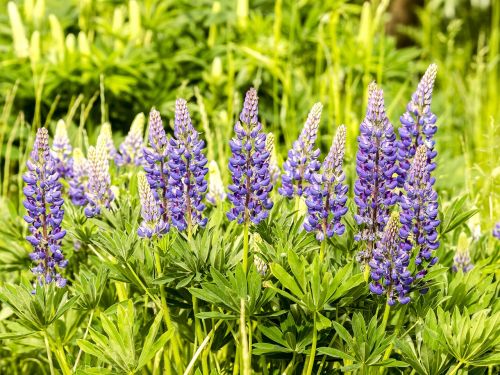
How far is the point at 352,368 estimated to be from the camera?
81.9 inches

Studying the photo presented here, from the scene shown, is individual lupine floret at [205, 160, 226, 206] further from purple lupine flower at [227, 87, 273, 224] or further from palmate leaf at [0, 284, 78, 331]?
palmate leaf at [0, 284, 78, 331]

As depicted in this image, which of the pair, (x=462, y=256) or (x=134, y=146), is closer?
(x=462, y=256)

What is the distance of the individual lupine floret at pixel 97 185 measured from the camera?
2619 millimetres

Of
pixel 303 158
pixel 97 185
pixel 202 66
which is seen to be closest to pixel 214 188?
pixel 97 185

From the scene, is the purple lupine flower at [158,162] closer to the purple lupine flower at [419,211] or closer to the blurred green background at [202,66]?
the purple lupine flower at [419,211]

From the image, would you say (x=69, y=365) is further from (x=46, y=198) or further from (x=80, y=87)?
(x=80, y=87)

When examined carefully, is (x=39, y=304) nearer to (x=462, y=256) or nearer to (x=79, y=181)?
(x=79, y=181)

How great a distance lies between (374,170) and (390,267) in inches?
10.5

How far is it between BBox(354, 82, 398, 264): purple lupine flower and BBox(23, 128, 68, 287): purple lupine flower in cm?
88

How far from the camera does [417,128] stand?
7.75 feet

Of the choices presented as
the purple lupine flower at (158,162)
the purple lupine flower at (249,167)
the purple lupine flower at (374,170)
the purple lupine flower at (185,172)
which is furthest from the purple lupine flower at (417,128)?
the purple lupine flower at (158,162)

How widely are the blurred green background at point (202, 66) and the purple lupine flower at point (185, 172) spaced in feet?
5.88

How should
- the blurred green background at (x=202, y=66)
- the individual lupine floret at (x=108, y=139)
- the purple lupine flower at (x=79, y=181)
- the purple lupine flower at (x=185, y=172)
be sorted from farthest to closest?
the blurred green background at (x=202, y=66), the individual lupine floret at (x=108, y=139), the purple lupine flower at (x=79, y=181), the purple lupine flower at (x=185, y=172)

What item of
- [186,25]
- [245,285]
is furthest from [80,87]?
[245,285]
